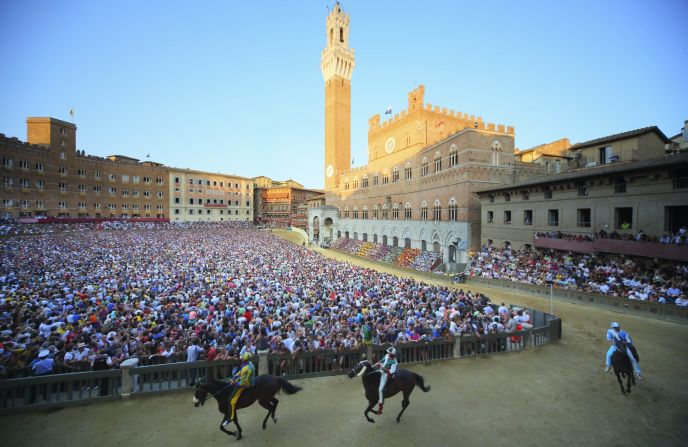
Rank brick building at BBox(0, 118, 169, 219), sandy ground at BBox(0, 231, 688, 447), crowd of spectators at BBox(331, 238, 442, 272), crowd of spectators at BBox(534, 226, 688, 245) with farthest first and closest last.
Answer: brick building at BBox(0, 118, 169, 219), crowd of spectators at BBox(331, 238, 442, 272), crowd of spectators at BBox(534, 226, 688, 245), sandy ground at BBox(0, 231, 688, 447)

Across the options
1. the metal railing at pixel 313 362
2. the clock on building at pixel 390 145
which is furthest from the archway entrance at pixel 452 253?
the metal railing at pixel 313 362

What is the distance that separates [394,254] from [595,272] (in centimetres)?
2231

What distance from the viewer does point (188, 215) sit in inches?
2643

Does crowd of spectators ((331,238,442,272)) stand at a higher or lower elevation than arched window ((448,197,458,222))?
lower

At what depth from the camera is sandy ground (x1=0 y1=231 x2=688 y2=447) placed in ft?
22.7

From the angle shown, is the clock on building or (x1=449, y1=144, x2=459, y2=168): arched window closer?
(x1=449, y1=144, x2=459, y2=168): arched window

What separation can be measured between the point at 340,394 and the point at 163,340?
6.31 metres

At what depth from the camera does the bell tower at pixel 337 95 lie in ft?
201

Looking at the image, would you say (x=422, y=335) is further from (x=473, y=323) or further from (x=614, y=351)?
(x=614, y=351)

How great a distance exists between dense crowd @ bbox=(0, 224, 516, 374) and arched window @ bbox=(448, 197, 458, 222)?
46.7ft

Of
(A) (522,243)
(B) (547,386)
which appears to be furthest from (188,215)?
(B) (547,386)

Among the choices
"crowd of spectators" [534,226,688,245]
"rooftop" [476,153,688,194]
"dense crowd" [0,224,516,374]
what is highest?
"rooftop" [476,153,688,194]

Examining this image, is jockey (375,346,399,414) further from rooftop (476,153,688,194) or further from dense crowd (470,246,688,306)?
rooftop (476,153,688,194)

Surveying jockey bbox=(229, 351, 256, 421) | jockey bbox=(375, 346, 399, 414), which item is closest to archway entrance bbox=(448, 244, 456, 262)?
jockey bbox=(375, 346, 399, 414)
